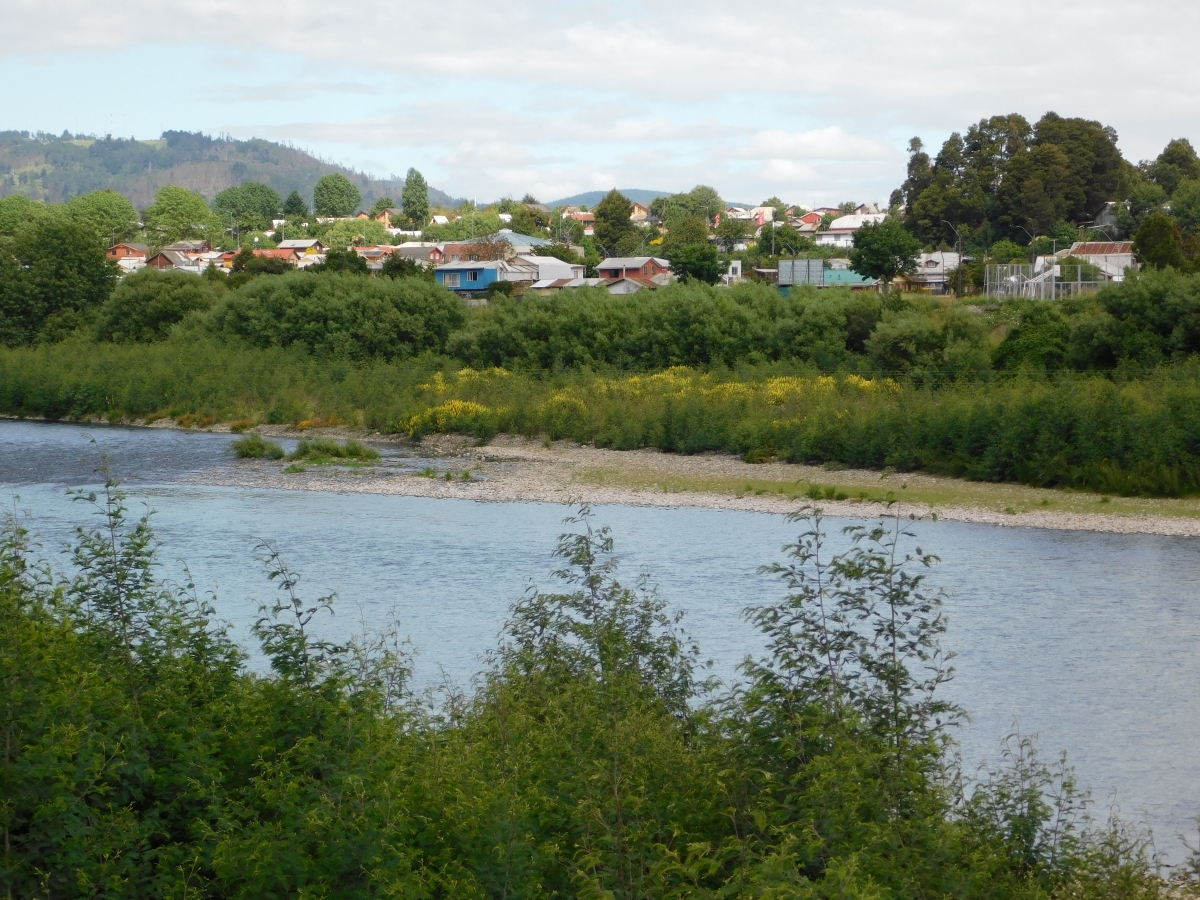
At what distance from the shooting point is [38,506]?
21578 mm

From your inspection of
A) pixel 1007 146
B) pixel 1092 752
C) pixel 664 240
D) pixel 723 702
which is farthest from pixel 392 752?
pixel 664 240

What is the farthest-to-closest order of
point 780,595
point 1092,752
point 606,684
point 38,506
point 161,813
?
1. point 38,506
2. point 780,595
3. point 1092,752
4. point 606,684
5. point 161,813

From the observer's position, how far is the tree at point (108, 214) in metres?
121

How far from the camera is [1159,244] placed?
37.7 metres

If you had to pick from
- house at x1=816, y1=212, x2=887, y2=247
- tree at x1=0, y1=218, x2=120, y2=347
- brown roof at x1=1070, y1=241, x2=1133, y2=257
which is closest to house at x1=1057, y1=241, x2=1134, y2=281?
brown roof at x1=1070, y1=241, x2=1133, y2=257

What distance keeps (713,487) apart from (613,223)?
246ft

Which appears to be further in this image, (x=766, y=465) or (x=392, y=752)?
(x=766, y=465)

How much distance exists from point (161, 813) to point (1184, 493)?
69.1 ft

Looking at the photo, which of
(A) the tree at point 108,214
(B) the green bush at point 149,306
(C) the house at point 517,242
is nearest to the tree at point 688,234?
(C) the house at point 517,242

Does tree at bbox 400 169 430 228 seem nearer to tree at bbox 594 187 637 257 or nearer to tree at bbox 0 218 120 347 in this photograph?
tree at bbox 594 187 637 257

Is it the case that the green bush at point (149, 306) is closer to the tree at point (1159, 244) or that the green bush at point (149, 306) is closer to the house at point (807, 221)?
the tree at point (1159, 244)

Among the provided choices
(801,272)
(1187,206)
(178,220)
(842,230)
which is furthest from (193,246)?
(1187,206)

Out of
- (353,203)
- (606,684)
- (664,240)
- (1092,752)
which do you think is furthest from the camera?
(353,203)

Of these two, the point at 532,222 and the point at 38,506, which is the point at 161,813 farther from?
the point at 532,222
